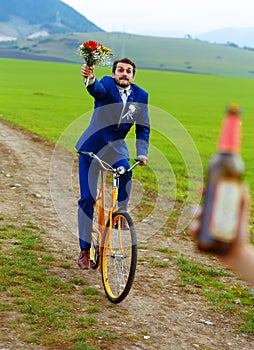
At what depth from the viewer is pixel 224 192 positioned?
136 centimetres

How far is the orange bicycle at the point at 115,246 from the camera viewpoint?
6636 mm

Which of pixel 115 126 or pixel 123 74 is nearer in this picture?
pixel 123 74

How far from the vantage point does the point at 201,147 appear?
29984mm

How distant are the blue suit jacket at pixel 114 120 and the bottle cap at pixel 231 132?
222 inches

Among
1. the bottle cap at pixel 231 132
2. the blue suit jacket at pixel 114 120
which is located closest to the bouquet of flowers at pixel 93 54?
the blue suit jacket at pixel 114 120

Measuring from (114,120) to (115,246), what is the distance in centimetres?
149

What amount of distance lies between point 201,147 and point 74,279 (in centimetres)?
2282

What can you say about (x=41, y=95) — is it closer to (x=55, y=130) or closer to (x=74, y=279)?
(x=55, y=130)

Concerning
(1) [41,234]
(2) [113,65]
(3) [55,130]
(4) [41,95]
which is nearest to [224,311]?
(2) [113,65]

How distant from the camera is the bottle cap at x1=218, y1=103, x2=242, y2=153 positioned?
4.37 ft

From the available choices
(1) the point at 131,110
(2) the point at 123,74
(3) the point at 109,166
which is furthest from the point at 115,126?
(2) the point at 123,74

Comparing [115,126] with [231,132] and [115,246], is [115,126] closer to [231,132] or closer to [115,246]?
[115,246]

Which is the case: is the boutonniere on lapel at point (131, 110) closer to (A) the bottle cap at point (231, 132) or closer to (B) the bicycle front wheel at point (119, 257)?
(B) the bicycle front wheel at point (119, 257)

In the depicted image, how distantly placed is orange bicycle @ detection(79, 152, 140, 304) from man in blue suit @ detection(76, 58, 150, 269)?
0.16 meters
